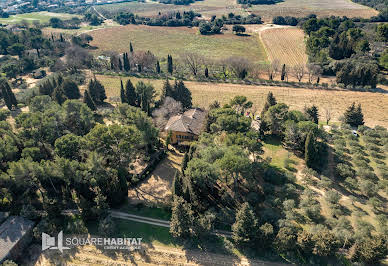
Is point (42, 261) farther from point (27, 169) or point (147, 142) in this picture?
point (147, 142)

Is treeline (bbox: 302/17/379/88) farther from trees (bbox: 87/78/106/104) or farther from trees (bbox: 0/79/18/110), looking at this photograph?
trees (bbox: 0/79/18/110)

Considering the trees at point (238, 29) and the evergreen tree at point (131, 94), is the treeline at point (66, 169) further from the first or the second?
the trees at point (238, 29)

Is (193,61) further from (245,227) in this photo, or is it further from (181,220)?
(245,227)

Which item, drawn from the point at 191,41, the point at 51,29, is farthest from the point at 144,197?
the point at 51,29

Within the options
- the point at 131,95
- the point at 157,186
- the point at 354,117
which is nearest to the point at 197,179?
the point at 157,186

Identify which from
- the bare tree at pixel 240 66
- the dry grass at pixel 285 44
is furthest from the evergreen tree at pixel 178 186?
the dry grass at pixel 285 44

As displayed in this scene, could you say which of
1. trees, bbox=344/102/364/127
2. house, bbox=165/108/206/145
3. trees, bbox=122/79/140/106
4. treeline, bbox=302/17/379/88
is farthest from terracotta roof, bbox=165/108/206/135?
treeline, bbox=302/17/379/88
